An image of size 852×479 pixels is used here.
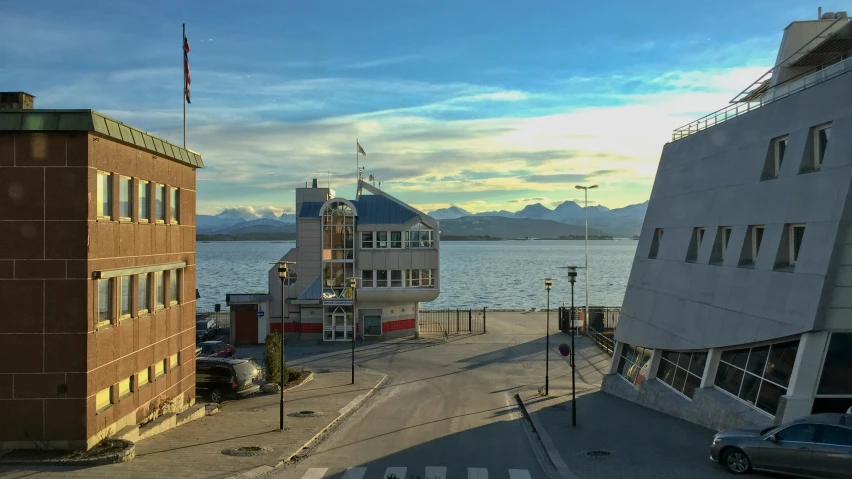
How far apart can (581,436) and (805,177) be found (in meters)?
10.5

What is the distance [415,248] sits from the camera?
51.2 m

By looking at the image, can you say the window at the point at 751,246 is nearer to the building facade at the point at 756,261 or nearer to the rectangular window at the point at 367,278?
Answer: the building facade at the point at 756,261

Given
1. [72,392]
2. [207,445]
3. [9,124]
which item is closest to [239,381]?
[207,445]

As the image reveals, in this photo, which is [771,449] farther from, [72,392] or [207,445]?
[72,392]

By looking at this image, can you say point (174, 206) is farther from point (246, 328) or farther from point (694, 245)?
point (246, 328)

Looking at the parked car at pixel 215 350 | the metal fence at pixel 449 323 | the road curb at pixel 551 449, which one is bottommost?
the metal fence at pixel 449 323

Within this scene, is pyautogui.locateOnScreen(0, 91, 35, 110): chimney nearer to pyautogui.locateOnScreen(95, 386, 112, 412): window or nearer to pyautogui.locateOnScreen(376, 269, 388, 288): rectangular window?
pyautogui.locateOnScreen(95, 386, 112, 412): window

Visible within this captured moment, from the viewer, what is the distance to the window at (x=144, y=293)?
2125 cm

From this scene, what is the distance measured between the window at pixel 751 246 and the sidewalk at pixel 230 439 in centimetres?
1507

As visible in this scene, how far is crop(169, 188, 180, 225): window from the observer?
23609mm

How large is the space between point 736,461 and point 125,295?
16.9 metres

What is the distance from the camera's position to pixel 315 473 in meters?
17.5

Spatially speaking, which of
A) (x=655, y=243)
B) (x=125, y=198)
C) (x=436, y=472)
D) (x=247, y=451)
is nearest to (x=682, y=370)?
(x=655, y=243)

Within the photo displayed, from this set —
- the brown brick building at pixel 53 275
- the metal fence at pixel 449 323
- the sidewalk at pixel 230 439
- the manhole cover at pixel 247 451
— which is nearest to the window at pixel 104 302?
the brown brick building at pixel 53 275
